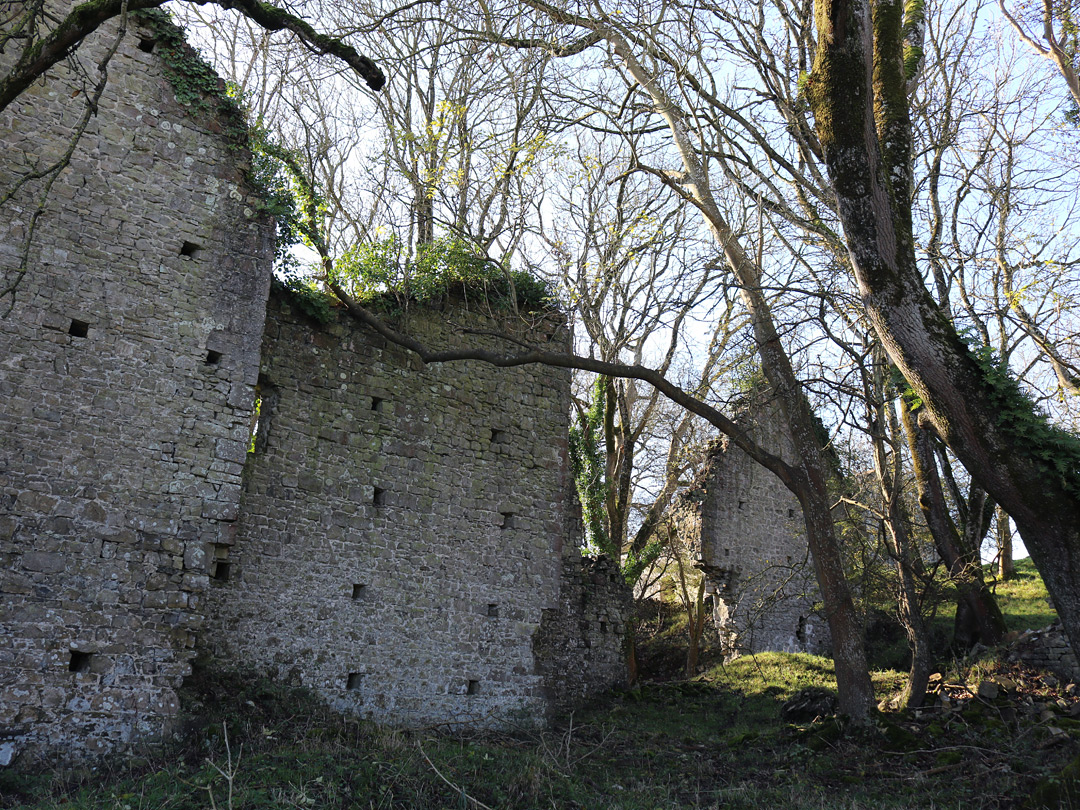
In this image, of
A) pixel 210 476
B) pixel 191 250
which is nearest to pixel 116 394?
pixel 210 476

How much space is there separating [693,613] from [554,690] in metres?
5.86

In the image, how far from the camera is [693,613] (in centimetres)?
1574

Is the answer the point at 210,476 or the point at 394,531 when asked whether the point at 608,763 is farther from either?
the point at 210,476

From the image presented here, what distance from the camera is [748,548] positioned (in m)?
15.5

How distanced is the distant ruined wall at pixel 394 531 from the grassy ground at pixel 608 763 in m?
0.57

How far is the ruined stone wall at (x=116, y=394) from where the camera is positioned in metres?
6.54

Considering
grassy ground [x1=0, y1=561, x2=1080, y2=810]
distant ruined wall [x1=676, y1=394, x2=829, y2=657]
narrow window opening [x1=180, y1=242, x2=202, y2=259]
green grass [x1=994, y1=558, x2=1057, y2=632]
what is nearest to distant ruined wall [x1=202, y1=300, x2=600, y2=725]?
grassy ground [x1=0, y1=561, x2=1080, y2=810]

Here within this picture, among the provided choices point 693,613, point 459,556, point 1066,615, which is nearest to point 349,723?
point 459,556

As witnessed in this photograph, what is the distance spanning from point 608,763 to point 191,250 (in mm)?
6560

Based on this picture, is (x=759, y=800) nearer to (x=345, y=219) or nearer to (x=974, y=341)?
(x=974, y=341)

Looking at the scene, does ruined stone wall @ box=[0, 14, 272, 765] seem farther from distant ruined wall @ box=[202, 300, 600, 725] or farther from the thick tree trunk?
the thick tree trunk

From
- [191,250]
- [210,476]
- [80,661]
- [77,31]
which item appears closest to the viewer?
[77,31]

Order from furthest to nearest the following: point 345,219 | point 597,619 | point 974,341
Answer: point 345,219 < point 597,619 < point 974,341

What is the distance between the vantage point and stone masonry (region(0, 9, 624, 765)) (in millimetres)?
6699
